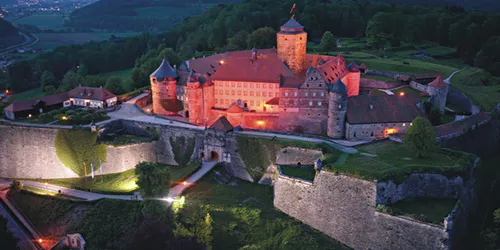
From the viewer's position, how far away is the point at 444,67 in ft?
228

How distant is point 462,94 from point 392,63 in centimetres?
1803

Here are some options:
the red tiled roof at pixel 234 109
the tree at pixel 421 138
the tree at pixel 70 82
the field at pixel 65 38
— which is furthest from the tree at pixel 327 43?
the field at pixel 65 38

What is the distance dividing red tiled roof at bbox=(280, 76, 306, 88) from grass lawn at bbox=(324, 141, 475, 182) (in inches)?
410

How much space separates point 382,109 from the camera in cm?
Result: 4625

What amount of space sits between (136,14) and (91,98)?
107 meters

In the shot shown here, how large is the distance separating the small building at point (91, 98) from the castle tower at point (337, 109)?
93.5 ft

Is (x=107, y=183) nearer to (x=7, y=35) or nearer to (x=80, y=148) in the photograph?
(x=80, y=148)

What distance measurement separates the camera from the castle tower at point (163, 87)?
55.5 m

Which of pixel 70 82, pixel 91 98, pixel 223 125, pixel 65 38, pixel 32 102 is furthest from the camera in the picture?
pixel 65 38

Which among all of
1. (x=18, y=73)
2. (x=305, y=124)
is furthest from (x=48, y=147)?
(x=18, y=73)

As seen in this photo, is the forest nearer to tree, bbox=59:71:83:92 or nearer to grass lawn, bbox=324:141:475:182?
tree, bbox=59:71:83:92

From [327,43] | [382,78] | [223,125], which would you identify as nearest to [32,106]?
[223,125]

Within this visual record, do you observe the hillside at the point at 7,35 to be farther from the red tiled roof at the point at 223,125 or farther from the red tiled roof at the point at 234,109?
the red tiled roof at the point at 223,125

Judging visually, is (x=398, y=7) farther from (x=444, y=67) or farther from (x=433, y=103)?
(x=433, y=103)
